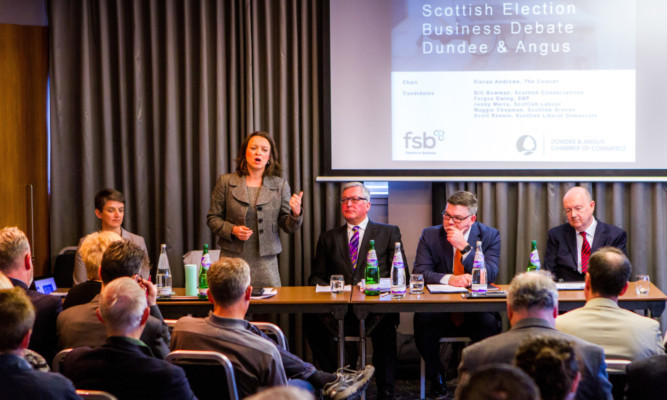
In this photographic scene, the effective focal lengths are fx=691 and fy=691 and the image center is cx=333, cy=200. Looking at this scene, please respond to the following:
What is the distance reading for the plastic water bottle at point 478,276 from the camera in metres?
4.02

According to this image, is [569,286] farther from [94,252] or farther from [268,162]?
[94,252]

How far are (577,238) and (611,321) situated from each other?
2186 millimetres

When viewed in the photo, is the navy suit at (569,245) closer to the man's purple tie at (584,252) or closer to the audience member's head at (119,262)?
the man's purple tie at (584,252)

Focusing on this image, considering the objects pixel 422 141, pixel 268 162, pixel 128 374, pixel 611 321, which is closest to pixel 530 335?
pixel 611 321

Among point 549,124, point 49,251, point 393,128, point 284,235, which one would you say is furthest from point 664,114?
point 49,251

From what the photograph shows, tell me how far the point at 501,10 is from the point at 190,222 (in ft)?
9.59

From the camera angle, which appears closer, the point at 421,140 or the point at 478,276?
the point at 478,276

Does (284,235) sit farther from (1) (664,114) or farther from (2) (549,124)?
(1) (664,114)

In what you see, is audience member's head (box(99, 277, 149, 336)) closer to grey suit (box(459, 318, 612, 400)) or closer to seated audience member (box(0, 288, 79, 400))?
seated audience member (box(0, 288, 79, 400))

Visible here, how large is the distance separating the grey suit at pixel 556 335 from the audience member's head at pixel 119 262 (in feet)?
5.16

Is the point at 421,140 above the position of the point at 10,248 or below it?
above

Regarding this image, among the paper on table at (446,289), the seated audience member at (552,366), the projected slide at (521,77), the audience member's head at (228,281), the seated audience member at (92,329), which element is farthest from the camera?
the projected slide at (521,77)

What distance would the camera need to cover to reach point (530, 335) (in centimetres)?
228

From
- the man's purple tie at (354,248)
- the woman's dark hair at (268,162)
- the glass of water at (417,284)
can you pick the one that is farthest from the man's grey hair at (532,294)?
the woman's dark hair at (268,162)
